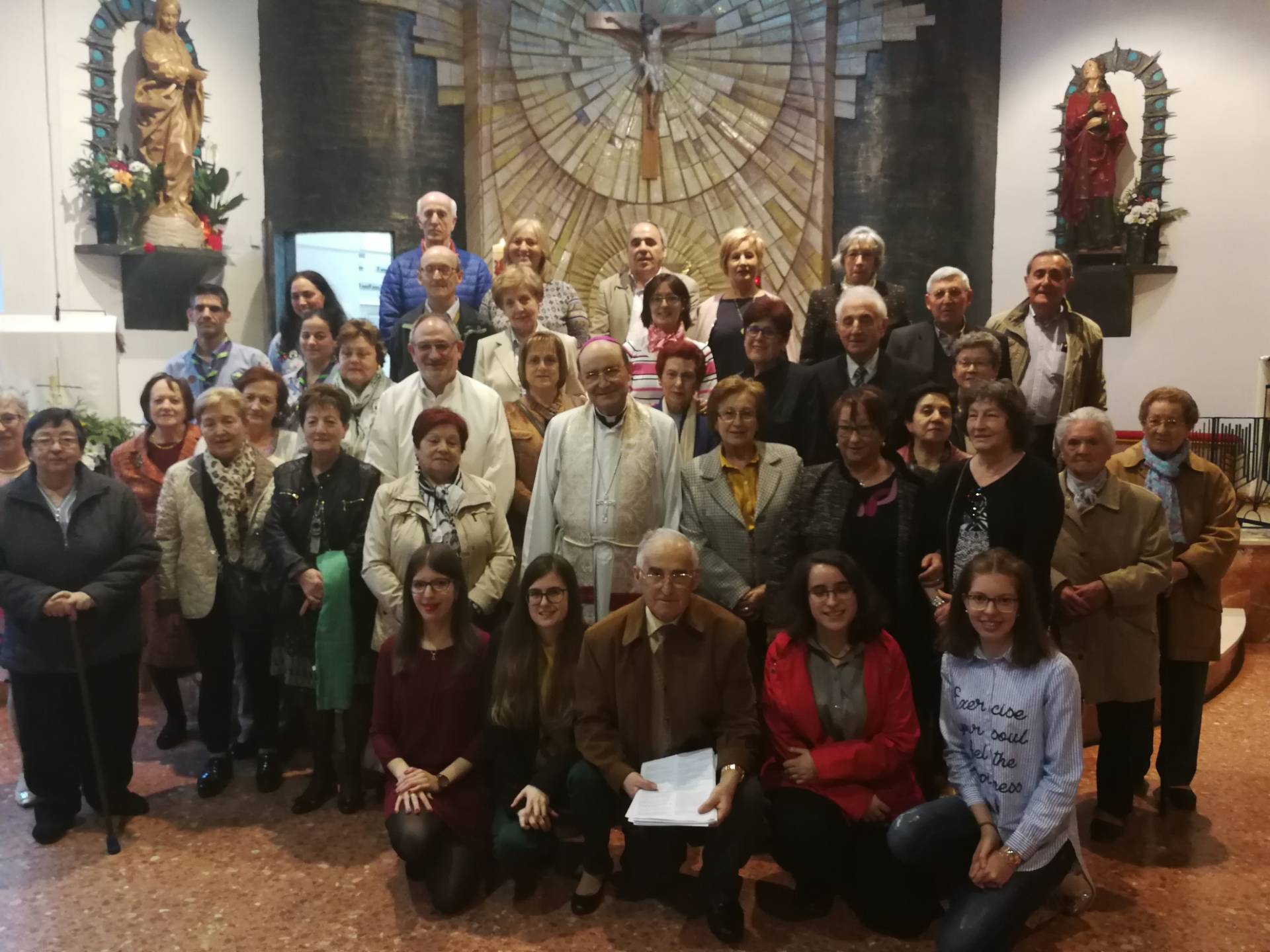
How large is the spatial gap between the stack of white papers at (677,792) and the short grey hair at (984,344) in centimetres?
160

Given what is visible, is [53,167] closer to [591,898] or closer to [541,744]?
[541,744]

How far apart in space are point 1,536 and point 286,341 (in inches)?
67.0

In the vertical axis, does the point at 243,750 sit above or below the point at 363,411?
below

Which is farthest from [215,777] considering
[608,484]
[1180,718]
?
[1180,718]

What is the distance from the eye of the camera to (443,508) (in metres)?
3.27

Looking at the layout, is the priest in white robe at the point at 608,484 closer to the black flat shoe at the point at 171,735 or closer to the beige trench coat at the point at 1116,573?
the beige trench coat at the point at 1116,573

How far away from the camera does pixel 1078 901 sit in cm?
272

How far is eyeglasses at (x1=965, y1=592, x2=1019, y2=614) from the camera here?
8.35 feet

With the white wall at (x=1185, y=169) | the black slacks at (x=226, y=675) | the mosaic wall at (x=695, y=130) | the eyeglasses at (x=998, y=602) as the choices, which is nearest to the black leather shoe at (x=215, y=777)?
the black slacks at (x=226, y=675)

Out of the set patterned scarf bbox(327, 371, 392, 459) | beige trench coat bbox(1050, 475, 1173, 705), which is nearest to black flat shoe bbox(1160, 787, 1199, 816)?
beige trench coat bbox(1050, 475, 1173, 705)

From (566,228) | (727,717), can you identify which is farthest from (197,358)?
(566,228)

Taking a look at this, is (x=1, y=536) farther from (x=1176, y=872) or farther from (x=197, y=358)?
(x=1176, y=872)

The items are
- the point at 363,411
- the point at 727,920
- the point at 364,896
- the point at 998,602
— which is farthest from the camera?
the point at 363,411

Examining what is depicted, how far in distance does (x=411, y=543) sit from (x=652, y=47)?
5298 mm
